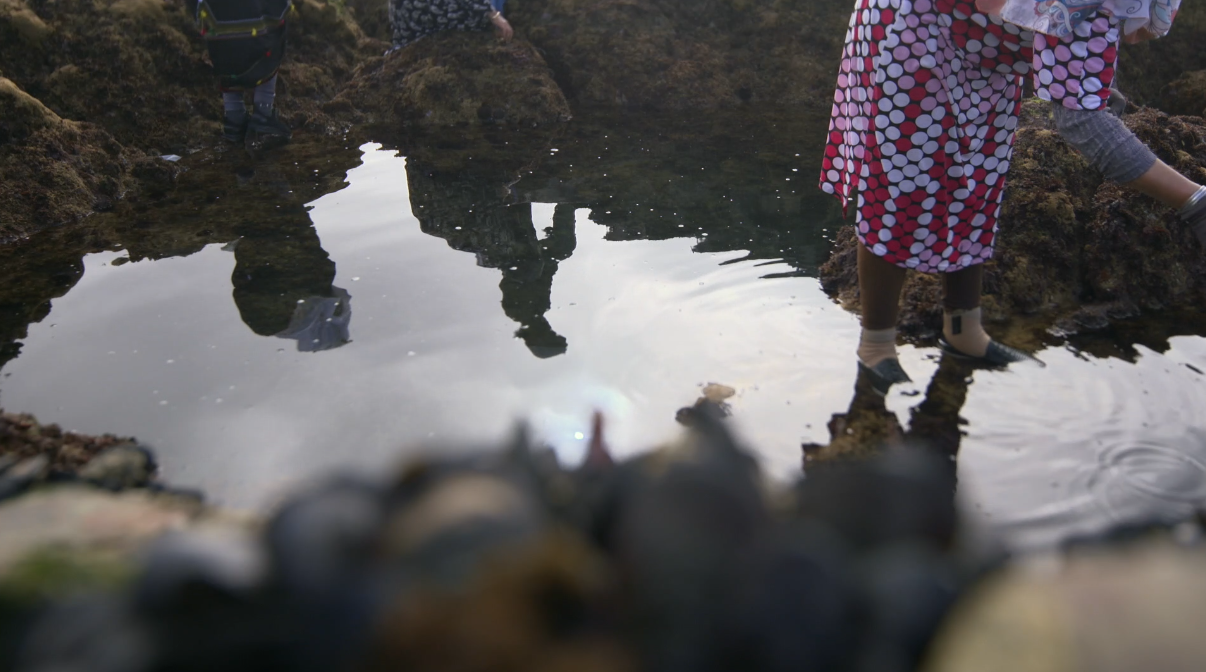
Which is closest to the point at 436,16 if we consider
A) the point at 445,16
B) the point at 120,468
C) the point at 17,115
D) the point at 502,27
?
the point at 445,16

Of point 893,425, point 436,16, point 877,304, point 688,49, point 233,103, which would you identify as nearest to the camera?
point 893,425

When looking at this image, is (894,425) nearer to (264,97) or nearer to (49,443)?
(49,443)

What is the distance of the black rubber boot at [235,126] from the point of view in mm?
6270

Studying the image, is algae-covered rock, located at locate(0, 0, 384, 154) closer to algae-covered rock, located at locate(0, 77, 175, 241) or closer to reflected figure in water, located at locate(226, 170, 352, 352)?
algae-covered rock, located at locate(0, 77, 175, 241)

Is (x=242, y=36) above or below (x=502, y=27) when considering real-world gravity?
above

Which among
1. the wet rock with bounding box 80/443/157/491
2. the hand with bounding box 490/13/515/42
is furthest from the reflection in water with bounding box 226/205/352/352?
the hand with bounding box 490/13/515/42

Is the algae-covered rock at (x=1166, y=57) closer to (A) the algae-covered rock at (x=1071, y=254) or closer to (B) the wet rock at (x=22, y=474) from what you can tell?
(A) the algae-covered rock at (x=1071, y=254)

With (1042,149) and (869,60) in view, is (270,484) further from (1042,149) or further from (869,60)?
(1042,149)

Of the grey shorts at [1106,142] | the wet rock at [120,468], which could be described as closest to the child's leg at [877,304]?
the grey shorts at [1106,142]

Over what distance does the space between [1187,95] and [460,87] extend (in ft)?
18.3

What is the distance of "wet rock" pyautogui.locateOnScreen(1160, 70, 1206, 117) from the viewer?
20.7ft

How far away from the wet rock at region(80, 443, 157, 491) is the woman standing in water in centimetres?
228

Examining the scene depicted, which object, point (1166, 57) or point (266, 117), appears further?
point (1166, 57)

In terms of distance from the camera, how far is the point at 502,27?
7.16 m
